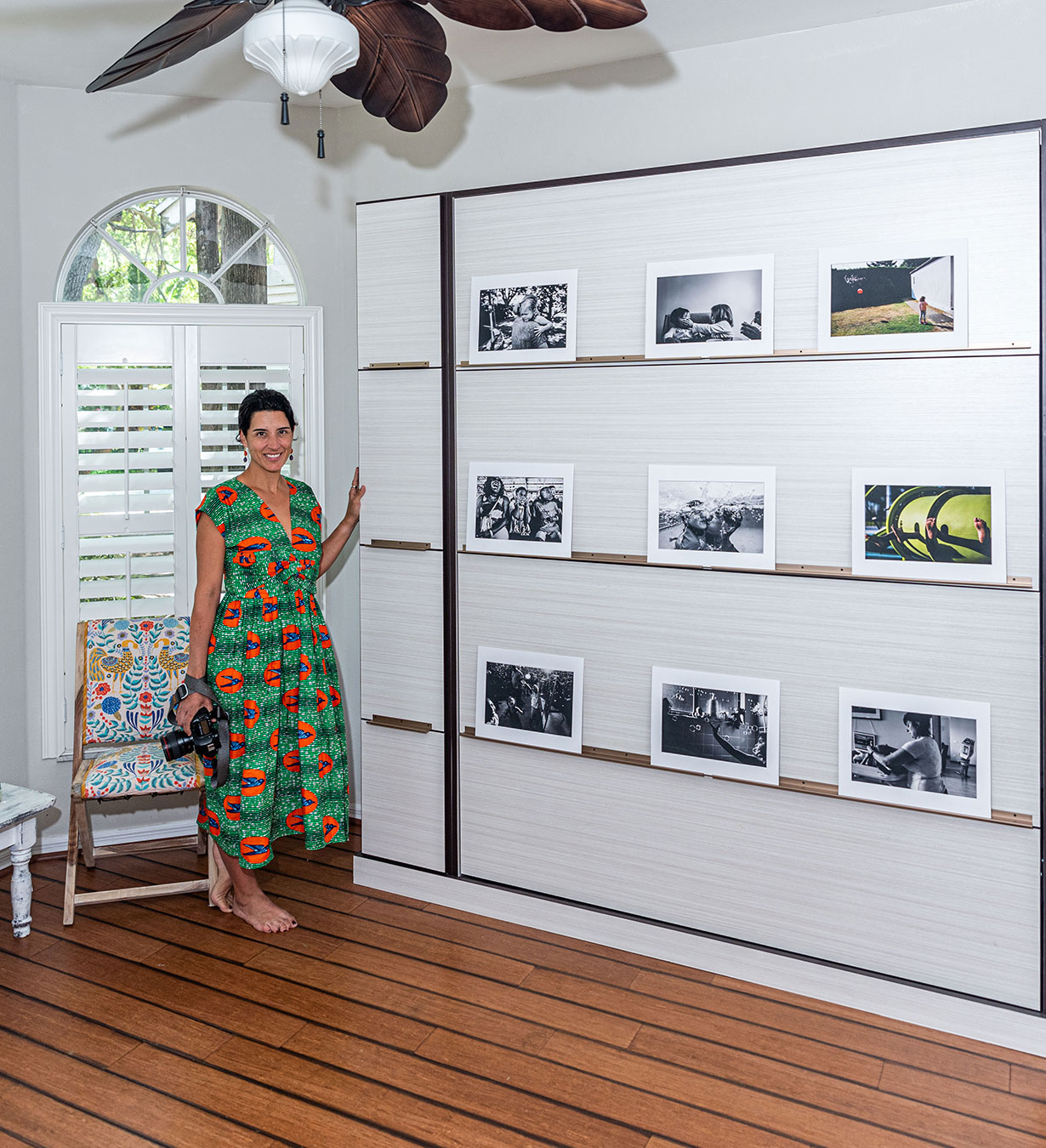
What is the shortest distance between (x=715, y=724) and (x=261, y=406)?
5.84ft

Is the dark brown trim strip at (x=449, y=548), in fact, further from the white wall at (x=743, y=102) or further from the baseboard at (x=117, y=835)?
the baseboard at (x=117, y=835)

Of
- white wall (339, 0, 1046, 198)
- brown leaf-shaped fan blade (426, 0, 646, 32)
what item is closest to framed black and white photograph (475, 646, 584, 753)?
white wall (339, 0, 1046, 198)

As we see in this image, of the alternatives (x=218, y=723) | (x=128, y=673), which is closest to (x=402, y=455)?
(x=218, y=723)

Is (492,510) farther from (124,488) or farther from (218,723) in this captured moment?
(124,488)

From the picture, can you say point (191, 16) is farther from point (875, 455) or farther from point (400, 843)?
point (400, 843)

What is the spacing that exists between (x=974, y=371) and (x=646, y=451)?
0.93m

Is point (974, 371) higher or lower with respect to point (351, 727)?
higher

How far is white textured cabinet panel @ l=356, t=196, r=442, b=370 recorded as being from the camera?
3.31m

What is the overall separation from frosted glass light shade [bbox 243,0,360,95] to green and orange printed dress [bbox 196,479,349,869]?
1.41 m

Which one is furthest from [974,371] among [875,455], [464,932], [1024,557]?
[464,932]

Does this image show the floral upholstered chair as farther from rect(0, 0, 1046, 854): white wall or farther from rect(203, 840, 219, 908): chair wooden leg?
rect(0, 0, 1046, 854): white wall

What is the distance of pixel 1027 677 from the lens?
255cm

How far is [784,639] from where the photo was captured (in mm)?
2855

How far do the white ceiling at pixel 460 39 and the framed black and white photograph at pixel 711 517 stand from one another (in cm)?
138
